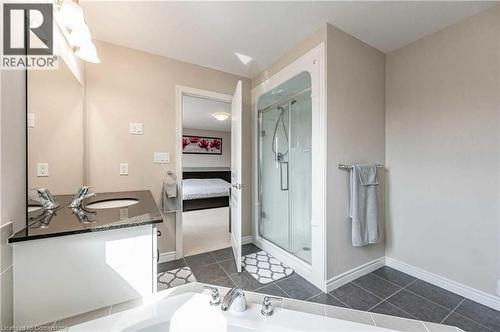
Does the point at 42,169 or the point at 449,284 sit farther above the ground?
the point at 42,169

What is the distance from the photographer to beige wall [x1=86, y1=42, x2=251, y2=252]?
200 cm

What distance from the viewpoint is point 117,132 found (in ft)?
6.84

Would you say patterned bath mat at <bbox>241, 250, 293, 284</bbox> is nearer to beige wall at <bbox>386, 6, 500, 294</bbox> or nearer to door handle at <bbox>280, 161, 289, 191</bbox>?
door handle at <bbox>280, 161, 289, 191</bbox>

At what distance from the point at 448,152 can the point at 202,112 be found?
13.5ft

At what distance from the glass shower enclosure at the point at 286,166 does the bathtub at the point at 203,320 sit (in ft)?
4.20

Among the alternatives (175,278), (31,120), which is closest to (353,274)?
(175,278)

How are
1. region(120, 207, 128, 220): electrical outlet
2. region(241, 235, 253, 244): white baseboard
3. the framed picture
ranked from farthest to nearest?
the framed picture, region(241, 235, 253, 244): white baseboard, region(120, 207, 128, 220): electrical outlet

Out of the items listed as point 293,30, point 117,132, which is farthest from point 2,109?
point 293,30

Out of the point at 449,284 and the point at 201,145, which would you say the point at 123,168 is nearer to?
the point at 449,284

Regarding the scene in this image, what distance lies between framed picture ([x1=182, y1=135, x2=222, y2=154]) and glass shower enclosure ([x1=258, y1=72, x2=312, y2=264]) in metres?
3.70

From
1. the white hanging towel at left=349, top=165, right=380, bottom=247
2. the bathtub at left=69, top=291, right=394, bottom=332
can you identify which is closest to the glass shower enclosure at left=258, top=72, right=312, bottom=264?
the white hanging towel at left=349, top=165, right=380, bottom=247

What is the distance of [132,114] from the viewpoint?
7.05 feet

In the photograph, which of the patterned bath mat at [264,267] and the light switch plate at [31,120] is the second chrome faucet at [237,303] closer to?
the patterned bath mat at [264,267]

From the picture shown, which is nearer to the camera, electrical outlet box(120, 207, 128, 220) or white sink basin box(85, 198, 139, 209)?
electrical outlet box(120, 207, 128, 220)
